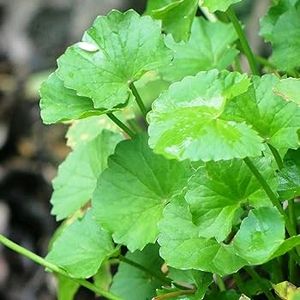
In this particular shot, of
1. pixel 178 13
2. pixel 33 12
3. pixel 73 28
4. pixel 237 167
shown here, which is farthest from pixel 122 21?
pixel 33 12

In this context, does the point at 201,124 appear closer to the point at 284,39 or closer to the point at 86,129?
the point at 284,39

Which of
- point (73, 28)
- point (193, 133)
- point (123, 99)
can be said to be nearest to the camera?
point (193, 133)

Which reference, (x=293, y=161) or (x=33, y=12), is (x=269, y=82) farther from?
(x=33, y=12)

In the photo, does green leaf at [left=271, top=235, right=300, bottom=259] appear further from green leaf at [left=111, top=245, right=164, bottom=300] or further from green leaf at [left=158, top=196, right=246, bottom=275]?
green leaf at [left=111, top=245, right=164, bottom=300]

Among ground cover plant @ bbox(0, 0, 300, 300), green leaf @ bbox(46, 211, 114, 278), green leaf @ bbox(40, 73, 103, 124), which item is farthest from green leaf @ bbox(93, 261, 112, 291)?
green leaf @ bbox(40, 73, 103, 124)

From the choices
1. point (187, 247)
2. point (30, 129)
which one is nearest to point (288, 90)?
point (187, 247)

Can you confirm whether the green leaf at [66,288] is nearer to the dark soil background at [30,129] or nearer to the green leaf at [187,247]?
the green leaf at [187,247]

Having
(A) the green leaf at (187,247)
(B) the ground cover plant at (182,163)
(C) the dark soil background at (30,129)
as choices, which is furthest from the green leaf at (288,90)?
(C) the dark soil background at (30,129)

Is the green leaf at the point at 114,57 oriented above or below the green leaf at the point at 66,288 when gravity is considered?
above
